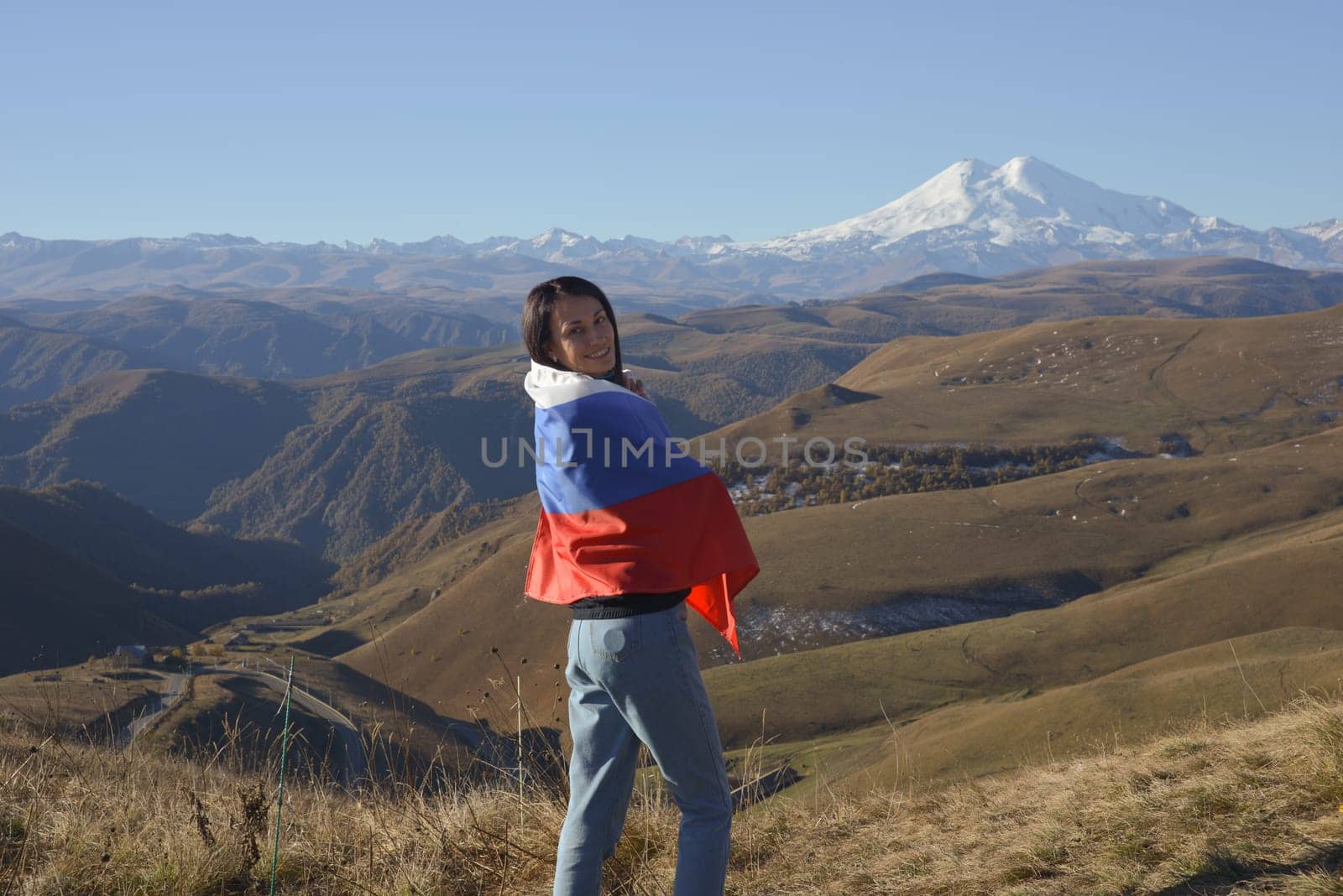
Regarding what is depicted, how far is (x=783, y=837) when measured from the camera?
6289 mm

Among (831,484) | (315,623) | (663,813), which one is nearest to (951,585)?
(831,484)

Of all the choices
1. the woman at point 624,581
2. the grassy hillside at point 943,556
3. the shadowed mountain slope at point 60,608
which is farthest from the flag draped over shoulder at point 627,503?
the shadowed mountain slope at point 60,608

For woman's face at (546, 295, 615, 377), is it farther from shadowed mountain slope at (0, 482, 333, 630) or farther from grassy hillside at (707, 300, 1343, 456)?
shadowed mountain slope at (0, 482, 333, 630)

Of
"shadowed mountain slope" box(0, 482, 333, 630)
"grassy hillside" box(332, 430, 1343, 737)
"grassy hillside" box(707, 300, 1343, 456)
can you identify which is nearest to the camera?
"grassy hillside" box(332, 430, 1343, 737)

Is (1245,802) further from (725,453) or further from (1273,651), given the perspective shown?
(725,453)

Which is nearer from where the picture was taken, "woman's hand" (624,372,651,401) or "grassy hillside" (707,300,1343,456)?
"woman's hand" (624,372,651,401)

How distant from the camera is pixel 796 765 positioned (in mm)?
41500

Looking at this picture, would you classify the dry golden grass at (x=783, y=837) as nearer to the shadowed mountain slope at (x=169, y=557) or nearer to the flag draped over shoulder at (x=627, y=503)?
the flag draped over shoulder at (x=627, y=503)

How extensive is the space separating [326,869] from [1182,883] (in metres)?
4.00

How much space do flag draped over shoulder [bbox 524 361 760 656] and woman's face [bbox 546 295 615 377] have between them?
9 cm

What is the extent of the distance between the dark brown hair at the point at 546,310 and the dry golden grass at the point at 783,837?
2.47 metres

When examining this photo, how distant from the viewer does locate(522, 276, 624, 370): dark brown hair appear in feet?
14.9

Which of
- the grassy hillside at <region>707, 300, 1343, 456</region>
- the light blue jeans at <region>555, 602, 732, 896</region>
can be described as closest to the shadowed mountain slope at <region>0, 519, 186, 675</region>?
the grassy hillside at <region>707, 300, 1343, 456</region>

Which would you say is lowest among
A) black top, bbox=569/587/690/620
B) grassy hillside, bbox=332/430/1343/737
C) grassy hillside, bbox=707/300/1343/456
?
grassy hillside, bbox=332/430/1343/737
